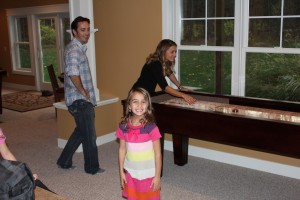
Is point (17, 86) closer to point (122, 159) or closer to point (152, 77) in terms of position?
point (152, 77)

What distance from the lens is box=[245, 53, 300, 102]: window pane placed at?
12.6 ft

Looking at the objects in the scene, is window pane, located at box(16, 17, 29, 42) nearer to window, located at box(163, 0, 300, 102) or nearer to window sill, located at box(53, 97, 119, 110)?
window sill, located at box(53, 97, 119, 110)

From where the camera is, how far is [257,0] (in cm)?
392

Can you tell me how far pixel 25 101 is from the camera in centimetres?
819

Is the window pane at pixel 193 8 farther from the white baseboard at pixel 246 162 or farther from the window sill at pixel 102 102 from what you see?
the white baseboard at pixel 246 162

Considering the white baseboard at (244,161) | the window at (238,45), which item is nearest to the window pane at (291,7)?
the window at (238,45)

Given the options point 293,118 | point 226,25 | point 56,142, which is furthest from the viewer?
point 56,142

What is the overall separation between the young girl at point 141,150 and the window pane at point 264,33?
79.4 inches

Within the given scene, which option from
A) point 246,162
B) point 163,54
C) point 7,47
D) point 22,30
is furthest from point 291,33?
point 7,47

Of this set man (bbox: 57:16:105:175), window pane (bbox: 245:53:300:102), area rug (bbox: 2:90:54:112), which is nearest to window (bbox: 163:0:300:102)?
window pane (bbox: 245:53:300:102)

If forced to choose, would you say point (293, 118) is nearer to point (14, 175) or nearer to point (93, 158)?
point (93, 158)

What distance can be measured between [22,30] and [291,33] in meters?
8.04

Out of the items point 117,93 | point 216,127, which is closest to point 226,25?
point 216,127

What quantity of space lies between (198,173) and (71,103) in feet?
5.03
